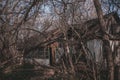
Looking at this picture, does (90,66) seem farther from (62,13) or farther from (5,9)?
(5,9)

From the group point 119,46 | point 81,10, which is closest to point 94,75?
point 81,10

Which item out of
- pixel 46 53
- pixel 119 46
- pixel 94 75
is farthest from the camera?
pixel 46 53

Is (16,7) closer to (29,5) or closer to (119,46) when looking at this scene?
(29,5)

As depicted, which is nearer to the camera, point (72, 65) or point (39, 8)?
point (72, 65)

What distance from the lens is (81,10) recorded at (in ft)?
51.4

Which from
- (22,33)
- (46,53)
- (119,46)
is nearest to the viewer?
(22,33)

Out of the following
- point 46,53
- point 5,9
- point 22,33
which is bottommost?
point 46,53

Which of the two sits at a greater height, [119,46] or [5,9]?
[5,9]

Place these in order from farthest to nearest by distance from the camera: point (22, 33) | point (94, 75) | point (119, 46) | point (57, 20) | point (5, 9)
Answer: point (119, 46) → point (22, 33) → point (5, 9) → point (57, 20) → point (94, 75)

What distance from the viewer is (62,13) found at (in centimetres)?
1530

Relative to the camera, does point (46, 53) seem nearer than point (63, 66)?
No

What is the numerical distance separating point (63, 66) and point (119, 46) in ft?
21.8

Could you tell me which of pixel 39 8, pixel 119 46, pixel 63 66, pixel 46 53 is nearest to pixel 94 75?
pixel 63 66

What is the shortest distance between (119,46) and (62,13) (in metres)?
6.89
